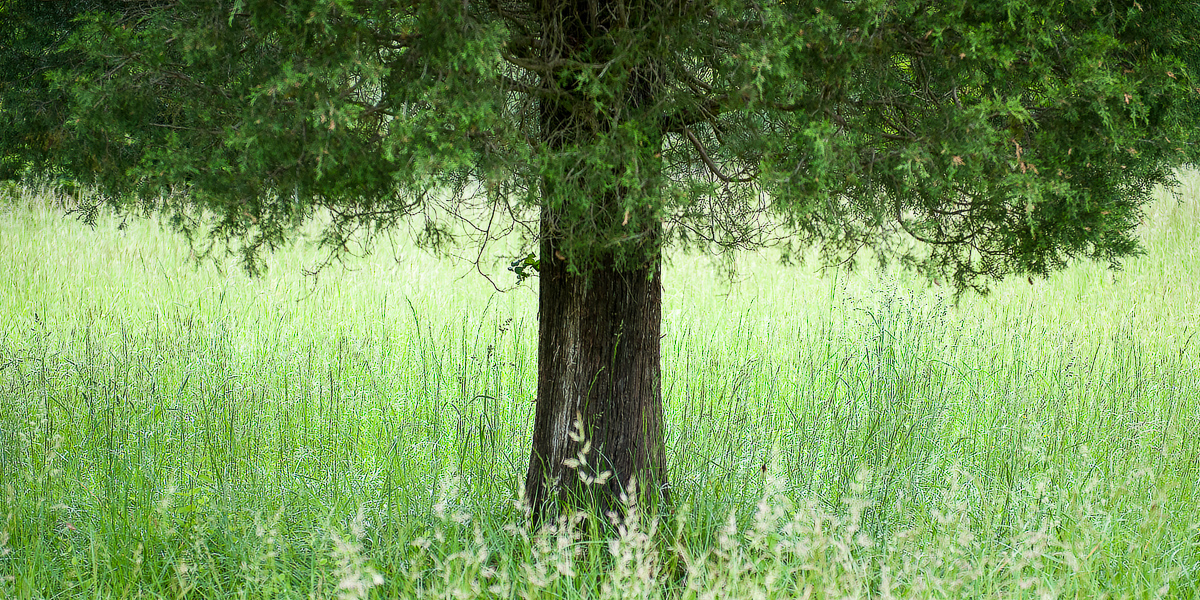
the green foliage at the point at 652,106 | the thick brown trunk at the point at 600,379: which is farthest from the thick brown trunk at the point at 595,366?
the green foliage at the point at 652,106

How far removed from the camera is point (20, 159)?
4.57m

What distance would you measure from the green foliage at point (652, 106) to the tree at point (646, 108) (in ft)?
0.03

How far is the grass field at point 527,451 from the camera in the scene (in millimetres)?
3490

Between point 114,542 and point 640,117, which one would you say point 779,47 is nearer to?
point 640,117

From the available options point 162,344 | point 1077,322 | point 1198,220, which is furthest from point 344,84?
point 1198,220

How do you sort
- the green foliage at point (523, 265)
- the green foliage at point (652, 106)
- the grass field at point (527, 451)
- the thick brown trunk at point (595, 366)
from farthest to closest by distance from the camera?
the green foliage at point (523, 265), the thick brown trunk at point (595, 366), the grass field at point (527, 451), the green foliage at point (652, 106)

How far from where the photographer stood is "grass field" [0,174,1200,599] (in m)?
3.49

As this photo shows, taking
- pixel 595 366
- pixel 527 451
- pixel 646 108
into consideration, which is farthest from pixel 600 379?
pixel 646 108

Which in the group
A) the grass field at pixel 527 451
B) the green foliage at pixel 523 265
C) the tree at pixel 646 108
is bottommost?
the grass field at pixel 527 451

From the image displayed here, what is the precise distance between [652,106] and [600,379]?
4.52ft

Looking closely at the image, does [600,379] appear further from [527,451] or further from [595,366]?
[527,451]

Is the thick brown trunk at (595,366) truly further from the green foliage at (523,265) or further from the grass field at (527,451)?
the grass field at (527,451)

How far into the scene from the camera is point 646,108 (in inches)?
122

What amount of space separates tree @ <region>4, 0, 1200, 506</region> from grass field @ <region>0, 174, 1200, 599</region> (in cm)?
100
